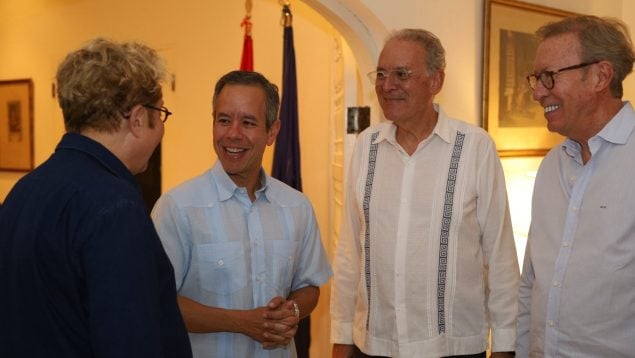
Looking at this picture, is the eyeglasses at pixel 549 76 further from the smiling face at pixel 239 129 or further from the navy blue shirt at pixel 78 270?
the navy blue shirt at pixel 78 270

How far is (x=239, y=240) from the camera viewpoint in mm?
1790

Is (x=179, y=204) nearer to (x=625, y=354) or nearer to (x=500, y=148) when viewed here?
(x=625, y=354)

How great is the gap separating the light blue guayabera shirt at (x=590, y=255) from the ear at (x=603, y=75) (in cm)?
9

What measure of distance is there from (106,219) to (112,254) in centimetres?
6

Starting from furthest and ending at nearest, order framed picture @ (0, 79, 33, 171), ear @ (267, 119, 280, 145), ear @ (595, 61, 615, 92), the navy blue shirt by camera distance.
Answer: framed picture @ (0, 79, 33, 171) < ear @ (267, 119, 280, 145) < ear @ (595, 61, 615, 92) < the navy blue shirt

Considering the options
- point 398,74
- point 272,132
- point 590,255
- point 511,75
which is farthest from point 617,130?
point 511,75

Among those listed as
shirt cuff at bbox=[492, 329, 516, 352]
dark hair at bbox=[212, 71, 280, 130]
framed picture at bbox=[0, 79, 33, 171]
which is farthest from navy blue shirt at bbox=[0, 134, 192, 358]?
framed picture at bbox=[0, 79, 33, 171]

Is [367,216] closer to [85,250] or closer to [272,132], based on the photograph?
[272,132]

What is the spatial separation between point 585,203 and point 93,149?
124cm

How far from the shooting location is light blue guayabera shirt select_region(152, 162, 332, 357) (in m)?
1.75

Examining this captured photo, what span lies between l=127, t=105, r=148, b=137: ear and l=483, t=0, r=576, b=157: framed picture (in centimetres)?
221

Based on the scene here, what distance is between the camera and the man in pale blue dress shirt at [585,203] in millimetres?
1584

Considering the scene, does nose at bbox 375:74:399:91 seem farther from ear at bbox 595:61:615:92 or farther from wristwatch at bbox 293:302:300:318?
wristwatch at bbox 293:302:300:318

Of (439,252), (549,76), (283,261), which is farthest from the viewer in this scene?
(439,252)
